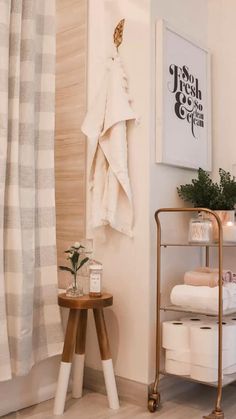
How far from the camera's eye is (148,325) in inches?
85.4

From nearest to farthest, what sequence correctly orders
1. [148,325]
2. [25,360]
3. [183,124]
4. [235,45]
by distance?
[25,360], [148,325], [183,124], [235,45]

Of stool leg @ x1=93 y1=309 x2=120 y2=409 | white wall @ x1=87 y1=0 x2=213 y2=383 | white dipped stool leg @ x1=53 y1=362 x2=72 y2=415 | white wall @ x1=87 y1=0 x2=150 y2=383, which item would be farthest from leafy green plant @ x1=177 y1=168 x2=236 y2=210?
white dipped stool leg @ x1=53 y1=362 x2=72 y2=415

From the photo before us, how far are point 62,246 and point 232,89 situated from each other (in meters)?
1.30

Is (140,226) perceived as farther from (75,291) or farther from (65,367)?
(65,367)

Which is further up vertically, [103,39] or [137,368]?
[103,39]

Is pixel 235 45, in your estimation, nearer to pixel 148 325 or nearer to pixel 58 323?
pixel 148 325

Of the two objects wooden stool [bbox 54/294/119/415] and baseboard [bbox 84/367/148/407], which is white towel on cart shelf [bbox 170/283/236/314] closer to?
wooden stool [bbox 54/294/119/415]

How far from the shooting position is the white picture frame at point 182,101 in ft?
7.38

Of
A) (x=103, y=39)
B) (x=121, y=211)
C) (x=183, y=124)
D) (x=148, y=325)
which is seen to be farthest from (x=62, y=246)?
(x=103, y=39)

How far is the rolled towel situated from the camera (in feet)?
6.68

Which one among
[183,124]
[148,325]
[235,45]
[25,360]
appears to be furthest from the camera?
[235,45]

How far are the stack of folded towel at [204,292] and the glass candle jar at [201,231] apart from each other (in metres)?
0.16

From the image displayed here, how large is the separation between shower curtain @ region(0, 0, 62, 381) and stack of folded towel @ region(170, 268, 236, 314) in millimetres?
608

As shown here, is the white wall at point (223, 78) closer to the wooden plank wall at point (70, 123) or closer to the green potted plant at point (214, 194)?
the green potted plant at point (214, 194)
